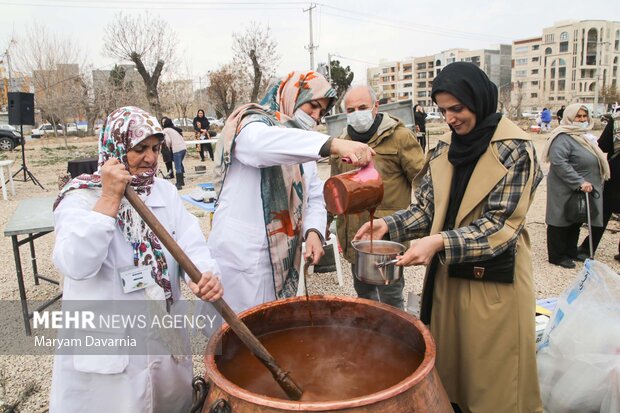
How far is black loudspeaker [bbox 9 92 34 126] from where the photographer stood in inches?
385

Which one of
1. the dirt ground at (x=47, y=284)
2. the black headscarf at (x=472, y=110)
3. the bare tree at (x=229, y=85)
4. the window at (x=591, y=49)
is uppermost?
the window at (x=591, y=49)

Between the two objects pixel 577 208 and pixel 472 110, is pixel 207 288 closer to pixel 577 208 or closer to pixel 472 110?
pixel 472 110

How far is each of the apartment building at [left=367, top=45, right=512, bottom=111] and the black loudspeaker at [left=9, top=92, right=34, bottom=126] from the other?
73.1m

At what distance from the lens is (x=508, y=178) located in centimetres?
161

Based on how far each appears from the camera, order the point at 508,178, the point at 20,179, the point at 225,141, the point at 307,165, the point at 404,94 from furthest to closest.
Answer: the point at 404,94, the point at 20,179, the point at 307,165, the point at 225,141, the point at 508,178

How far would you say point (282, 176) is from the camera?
2.04 meters

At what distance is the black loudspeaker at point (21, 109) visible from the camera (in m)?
9.77

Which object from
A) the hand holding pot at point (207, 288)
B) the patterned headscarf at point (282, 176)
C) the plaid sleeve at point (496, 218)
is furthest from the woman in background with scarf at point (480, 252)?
the hand holding pot at point (207, 288)

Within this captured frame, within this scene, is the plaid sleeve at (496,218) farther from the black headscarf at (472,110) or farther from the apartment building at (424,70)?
the apartment building at (424,70)

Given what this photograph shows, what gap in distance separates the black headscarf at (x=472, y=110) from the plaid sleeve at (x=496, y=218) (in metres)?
0.10

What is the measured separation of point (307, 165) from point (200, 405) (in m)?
1.31

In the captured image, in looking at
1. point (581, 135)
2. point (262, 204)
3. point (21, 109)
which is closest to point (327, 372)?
point (262, 204)

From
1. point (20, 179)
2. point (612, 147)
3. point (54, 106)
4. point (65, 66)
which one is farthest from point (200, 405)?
point (65, 66)

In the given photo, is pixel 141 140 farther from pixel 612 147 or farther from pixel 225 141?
pixel 612 147
